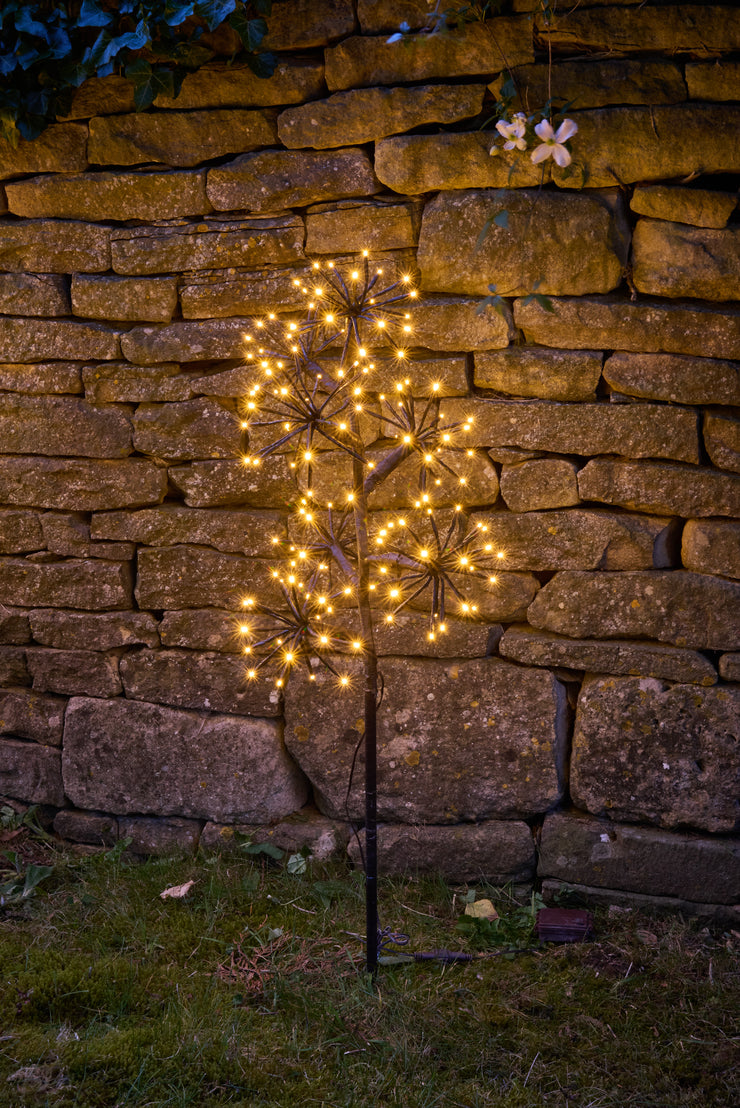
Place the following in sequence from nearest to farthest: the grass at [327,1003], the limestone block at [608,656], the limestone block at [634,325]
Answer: the grass at [327,1003] → the limestone block at [634,325] → the limestone block at [608,656]

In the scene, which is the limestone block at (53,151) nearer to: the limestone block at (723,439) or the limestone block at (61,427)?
the limestone block at (61,427)

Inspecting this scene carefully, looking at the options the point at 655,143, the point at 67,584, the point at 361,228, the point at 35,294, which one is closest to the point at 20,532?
the point at 67,584

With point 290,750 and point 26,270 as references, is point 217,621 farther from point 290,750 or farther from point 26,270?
point 26,270

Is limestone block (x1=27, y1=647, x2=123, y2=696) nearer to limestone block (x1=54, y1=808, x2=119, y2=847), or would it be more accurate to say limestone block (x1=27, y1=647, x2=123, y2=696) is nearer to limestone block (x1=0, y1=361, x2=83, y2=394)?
limestone block (x1=54, y1=808, x2=119, y2=847)

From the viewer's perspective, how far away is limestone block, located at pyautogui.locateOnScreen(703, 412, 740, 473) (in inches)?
101

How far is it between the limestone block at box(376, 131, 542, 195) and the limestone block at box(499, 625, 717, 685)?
4.66 ft

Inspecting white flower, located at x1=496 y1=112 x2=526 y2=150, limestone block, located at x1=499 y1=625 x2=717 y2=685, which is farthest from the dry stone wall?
white flower, located at x1=496 y1=112 x2=526 y2=150

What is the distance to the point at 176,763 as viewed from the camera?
298cm

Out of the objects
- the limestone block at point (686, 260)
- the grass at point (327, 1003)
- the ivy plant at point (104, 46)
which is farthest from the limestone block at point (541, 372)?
the grass at point (327, 1003)

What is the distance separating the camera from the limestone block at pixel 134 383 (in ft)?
9.39

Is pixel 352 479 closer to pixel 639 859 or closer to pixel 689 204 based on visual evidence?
pixel 689 204

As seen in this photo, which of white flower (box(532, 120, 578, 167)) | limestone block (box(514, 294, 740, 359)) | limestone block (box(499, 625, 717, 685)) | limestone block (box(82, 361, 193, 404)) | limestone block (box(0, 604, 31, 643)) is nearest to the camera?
white flower (box(532, 120, 578, 167))

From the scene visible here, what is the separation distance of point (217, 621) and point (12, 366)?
117 centimetres

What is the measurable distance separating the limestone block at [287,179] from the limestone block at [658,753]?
1.79 m
